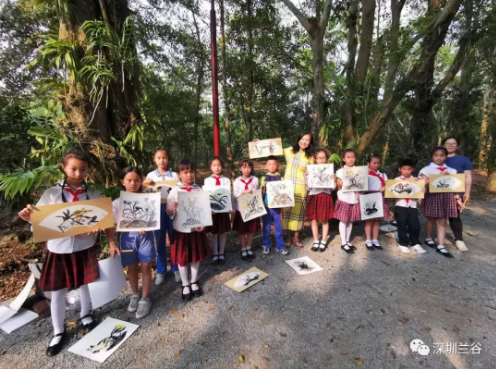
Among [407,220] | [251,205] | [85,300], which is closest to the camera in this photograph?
[85,300]

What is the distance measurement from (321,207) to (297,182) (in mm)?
538

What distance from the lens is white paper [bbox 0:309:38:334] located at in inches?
89.4

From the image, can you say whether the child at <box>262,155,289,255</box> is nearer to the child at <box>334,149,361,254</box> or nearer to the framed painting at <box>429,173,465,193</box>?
the child at <box>334,149,361,254</box>

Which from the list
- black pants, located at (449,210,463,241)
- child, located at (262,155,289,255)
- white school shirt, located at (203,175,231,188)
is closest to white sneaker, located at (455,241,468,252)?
black pants, located at (449,210,463,241)

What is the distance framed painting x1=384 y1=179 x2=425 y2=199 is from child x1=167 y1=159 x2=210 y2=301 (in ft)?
8.99

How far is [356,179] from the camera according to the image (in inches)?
134

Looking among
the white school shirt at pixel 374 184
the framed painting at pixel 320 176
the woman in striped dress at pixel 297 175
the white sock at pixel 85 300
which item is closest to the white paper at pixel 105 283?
the white sock at pixel 85 300

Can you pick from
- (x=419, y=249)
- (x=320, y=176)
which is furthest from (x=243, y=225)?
(x=419, y=249)

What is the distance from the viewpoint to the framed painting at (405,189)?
3373mm

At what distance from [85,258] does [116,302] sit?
811 mm

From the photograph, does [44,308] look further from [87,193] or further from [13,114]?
[13,114]

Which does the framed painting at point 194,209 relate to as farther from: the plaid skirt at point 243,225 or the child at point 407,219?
the child at point 407,219

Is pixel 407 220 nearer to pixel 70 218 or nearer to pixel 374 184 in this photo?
pixel 374 184

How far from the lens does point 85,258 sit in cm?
215
